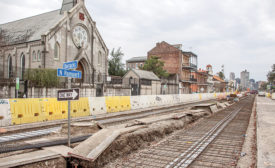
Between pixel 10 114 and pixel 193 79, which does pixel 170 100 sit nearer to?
pixel 10 114

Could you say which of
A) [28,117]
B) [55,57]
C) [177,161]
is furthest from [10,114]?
[55,57]

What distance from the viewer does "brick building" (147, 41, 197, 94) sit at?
57241 mm

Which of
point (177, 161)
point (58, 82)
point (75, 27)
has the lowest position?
point (177, 161)

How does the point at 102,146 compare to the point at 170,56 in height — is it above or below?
below

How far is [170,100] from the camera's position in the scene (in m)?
31.5

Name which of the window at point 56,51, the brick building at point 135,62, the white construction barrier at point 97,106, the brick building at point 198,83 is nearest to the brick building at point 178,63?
the brick building at point 198,83

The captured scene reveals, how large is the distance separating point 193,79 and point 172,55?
1001cm

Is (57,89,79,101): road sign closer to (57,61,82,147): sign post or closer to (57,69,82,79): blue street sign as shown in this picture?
(57,61,82,147): sign post

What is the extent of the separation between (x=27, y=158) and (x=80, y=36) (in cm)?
2850

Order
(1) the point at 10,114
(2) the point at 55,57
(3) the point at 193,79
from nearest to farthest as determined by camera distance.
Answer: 1. (1) the point at 10,114
2. (2) the point at 55,57
3. (3) the point at 193,79

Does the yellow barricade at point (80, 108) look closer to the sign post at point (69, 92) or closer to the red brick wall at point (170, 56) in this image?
the sign post at point (69, 92)

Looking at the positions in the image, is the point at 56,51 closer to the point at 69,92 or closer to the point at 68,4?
the point at 68,4

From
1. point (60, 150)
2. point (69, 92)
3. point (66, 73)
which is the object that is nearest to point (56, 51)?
point (66, 73)

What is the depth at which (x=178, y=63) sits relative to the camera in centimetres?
5806
